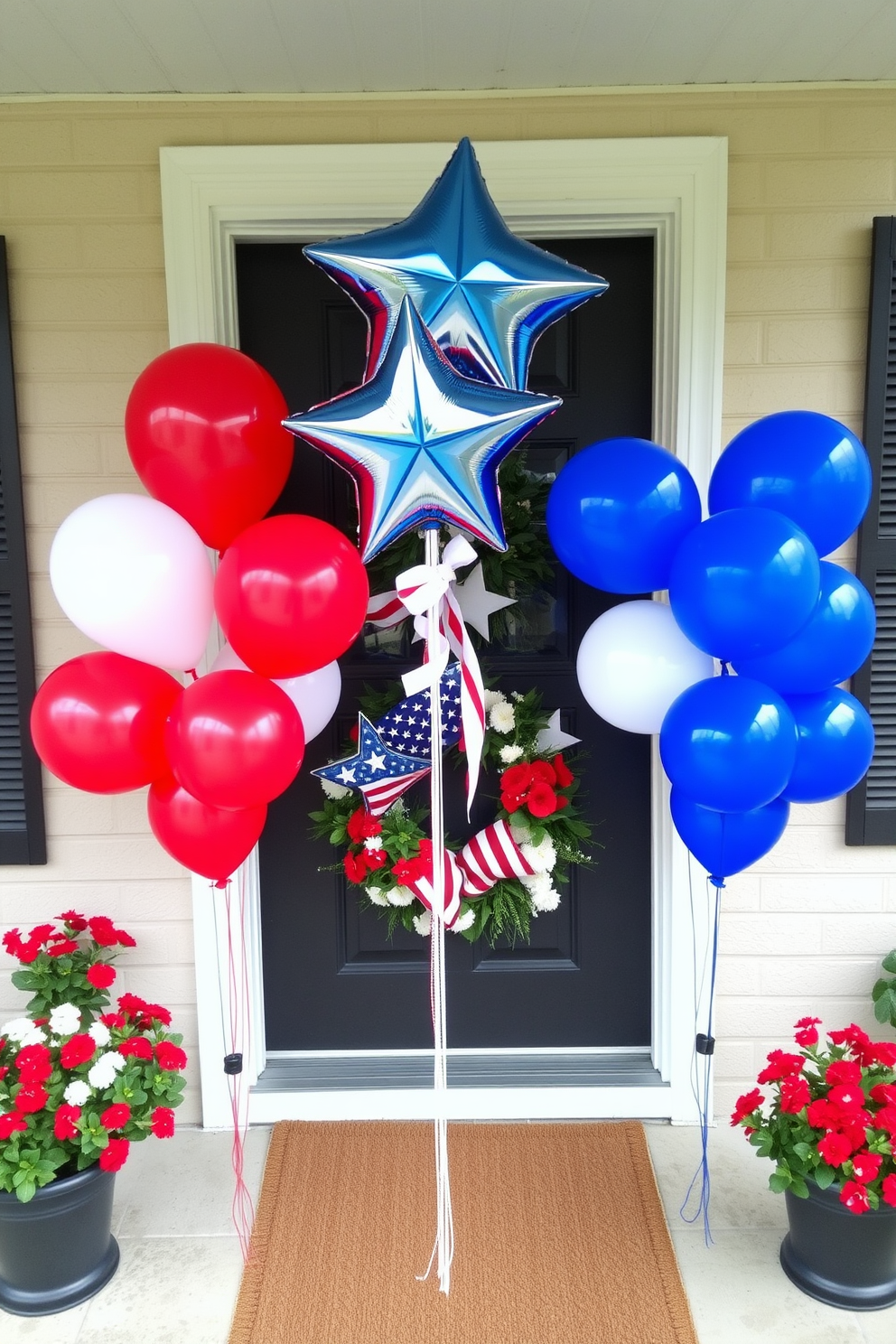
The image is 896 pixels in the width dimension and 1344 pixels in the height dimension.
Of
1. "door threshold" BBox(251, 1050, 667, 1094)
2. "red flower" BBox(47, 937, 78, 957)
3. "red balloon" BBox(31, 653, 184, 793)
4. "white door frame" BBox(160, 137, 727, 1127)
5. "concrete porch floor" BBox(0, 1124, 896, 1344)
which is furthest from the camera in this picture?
"door threshold" BBox(251, 1050, 667, 1094)

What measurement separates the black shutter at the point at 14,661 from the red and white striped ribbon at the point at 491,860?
1.04m

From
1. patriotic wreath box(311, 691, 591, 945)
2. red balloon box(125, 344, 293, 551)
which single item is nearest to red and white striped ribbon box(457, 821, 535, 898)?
patriotic wreath box(311, 691, 591, 945)

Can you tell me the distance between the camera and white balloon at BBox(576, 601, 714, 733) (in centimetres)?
159

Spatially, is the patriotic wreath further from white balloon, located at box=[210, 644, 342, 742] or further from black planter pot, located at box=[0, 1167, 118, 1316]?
black planter pot, located at box=[0, 1167, 118, 1316]

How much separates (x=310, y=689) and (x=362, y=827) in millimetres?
504

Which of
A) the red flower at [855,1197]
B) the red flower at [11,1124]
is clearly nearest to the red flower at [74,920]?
the red flower at [11,1124]

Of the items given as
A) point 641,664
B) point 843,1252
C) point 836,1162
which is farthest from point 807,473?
point 843,1252

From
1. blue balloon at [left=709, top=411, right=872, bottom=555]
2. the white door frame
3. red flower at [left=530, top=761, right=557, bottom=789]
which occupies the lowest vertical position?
red flower at [left=530, top=761, right=557, bottom=789]

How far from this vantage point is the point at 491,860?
2072mm

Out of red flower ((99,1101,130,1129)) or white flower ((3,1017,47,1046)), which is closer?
red flower ((99,1101,130,1129))

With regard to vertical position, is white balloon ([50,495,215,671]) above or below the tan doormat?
above

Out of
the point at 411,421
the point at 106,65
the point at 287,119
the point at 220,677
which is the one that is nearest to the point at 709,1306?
the point at 220,677

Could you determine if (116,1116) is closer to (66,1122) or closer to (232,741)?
(66,1122)

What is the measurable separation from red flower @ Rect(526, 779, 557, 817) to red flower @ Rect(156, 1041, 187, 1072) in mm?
902
